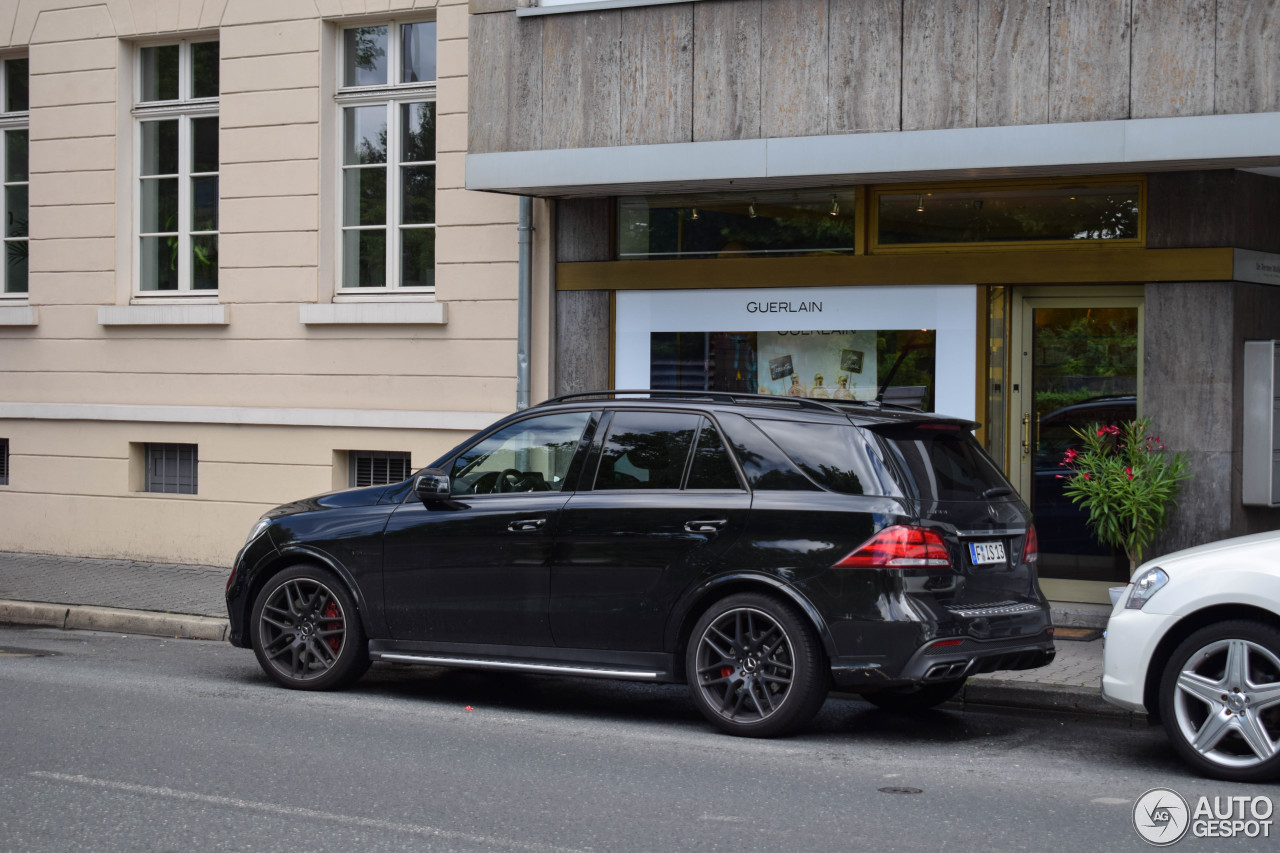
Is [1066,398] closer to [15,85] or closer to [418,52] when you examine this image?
[418,52]

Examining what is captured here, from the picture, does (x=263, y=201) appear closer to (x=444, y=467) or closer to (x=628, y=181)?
(x=628, y=181)

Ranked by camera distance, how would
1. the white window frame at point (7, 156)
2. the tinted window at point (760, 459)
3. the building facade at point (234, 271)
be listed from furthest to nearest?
the white window frame at point (7, 156), the building facade at point (234, 271), the tinted window at point (760, 459)

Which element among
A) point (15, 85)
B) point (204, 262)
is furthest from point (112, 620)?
point (15, 85)

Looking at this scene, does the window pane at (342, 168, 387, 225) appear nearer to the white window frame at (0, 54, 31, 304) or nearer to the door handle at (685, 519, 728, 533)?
the white window frame at (0, 54, 31, 304)

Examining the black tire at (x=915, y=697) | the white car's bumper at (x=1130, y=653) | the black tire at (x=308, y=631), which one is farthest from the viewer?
the black tire at (x=308, y=631)

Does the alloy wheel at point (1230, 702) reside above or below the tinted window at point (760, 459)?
below

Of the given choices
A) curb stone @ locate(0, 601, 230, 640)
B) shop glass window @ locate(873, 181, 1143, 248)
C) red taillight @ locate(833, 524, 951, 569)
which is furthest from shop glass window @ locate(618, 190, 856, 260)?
red taillight @ locate(833, 524, 951, 569)

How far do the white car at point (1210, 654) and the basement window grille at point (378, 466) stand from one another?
8028mm

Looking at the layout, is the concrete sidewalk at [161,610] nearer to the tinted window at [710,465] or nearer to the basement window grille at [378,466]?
the basement window grille at [378,466]

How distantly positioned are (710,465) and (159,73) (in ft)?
31.4

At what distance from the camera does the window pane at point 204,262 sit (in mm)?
14375

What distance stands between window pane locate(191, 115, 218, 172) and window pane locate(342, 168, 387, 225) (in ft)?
5.05

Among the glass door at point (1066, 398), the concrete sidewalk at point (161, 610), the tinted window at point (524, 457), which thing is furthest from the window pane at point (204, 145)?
the glass door at point (1066, 398)

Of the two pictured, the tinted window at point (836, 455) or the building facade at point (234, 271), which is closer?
the tinted window at point (836, 455)
